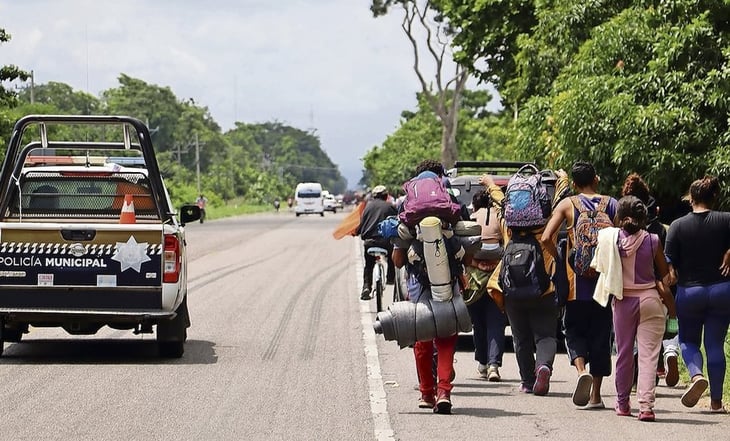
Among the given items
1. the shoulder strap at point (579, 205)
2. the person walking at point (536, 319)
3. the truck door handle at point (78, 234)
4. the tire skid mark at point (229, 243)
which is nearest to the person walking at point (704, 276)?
the shoulder strap at point (579, 205)

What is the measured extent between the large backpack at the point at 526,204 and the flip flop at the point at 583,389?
4.19ft

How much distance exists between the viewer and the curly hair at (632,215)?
400 inches

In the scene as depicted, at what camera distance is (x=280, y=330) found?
1678cm

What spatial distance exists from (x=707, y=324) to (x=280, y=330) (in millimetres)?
7277

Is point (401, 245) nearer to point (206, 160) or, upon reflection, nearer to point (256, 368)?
point (256, 368)

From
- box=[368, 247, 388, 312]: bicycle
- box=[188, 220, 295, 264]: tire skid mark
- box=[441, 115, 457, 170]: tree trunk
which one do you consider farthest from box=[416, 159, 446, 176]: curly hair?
box=[441, 115, 457, 170]: tree trunk

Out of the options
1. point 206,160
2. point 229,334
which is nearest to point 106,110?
point 206,160

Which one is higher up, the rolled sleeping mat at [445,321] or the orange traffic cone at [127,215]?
the orange traffic cone at [127,215]

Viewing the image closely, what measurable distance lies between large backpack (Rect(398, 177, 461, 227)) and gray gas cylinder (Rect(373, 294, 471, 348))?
25.1 inches

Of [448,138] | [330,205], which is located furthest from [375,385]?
[330,205]

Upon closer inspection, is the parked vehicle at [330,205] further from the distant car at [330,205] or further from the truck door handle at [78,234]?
the truck door handle at [78,234]

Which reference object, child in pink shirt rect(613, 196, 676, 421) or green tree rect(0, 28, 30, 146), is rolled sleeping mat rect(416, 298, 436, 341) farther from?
green tree rect(0, 28, 30, 146)

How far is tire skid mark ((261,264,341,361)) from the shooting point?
556 inches

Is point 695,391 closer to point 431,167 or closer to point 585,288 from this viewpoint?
point 585,288
